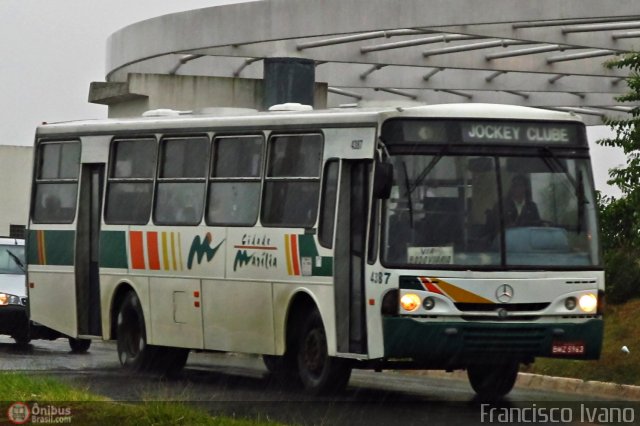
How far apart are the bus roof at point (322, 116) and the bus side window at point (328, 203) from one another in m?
0.49

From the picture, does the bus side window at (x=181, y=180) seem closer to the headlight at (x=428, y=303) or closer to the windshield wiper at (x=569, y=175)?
the headlight at (x=428, y=303)

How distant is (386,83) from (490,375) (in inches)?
892

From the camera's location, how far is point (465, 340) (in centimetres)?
1612

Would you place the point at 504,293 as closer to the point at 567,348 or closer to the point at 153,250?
the point at 567,348

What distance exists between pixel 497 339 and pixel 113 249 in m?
6.14

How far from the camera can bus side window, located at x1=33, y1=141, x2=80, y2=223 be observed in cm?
2159

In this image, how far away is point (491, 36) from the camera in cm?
3231

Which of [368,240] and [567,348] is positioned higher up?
[368,240]

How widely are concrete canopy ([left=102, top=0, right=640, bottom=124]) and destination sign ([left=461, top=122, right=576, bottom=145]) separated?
1247 centimetres

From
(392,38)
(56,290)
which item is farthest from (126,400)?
(392,38)

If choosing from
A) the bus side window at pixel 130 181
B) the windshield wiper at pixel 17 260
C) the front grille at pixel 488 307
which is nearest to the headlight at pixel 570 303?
the front grille at pixel 488 307

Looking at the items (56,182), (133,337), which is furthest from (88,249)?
(133,337)

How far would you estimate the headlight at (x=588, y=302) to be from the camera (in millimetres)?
16609

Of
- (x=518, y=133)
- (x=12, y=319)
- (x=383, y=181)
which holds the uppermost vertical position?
(x=518, y=133)
